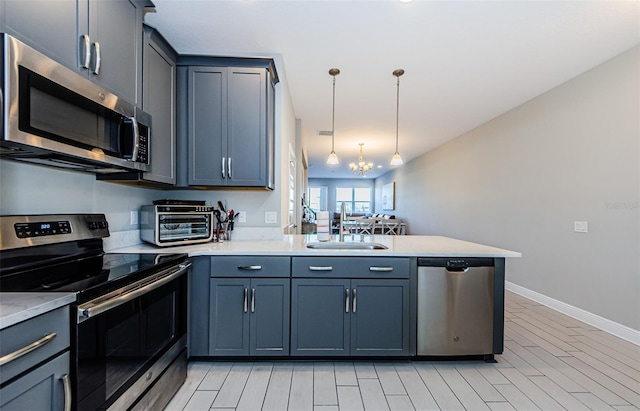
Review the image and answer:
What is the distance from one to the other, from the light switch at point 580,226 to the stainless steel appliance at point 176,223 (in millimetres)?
3762

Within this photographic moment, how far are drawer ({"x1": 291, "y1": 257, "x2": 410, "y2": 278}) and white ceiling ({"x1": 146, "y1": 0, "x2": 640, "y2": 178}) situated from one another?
183 cm

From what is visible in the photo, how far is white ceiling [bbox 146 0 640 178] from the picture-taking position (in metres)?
2.12

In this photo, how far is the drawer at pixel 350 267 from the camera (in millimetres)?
2078

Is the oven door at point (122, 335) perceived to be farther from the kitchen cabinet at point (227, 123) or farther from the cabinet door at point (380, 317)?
the cabinet door at point (380, 317)

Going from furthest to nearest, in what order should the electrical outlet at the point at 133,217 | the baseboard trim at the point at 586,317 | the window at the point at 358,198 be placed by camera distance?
the window at the point at 358,198 < the baseboard trim at the point at 586,317 < the electrical outlet at the point at 133,217

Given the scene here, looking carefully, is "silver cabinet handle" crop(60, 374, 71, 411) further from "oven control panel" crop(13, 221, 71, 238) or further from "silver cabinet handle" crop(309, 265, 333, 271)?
"silver cabinet handle" crop(309, 265, 333, 271)

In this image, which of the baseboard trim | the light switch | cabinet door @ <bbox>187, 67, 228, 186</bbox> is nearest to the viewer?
cabinet door @ <bbox>187, 67, 228, 186</bbox>

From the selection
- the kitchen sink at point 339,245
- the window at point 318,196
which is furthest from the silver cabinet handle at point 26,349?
the window at point 318,196

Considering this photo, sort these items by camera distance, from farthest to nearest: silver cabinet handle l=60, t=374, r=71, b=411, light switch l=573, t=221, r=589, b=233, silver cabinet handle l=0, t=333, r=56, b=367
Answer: light switch l=573, t=221, r=589, b=233 < silver cabinet handle l=60, t=374, r=71, b=411 < silver cabinet handle l=0, t=333, r=56, b=367

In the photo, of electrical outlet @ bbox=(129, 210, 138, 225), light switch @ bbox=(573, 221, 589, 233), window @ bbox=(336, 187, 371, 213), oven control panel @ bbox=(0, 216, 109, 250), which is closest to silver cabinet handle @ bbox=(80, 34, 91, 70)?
oven control panel @ bbox=(0, 216, 109, 250)

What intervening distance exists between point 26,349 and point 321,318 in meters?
1.56

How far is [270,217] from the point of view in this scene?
9.05ft

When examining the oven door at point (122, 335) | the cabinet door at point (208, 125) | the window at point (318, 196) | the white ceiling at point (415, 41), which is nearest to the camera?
the oven door at point (122, 335)

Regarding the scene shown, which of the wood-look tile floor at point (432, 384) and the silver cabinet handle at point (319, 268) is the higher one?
the silver cabinet handle at point (319, 268)
